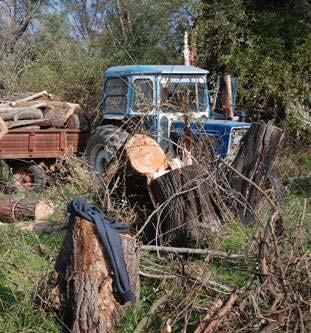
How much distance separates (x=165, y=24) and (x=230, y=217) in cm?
1102

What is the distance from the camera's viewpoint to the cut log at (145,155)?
20.8ft

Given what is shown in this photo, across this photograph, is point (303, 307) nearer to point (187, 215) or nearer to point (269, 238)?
point (269, 238)

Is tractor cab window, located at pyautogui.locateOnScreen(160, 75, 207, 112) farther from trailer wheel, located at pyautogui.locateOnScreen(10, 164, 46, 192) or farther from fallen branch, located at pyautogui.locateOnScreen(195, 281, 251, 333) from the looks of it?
fallen branch, located at pyautogui.locateOnScreen(195, 281, 251, 333)

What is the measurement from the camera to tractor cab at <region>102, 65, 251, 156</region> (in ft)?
28.7

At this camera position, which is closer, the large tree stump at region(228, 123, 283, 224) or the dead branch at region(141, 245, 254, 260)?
the dead branch at region(141, 245, 254, 260)

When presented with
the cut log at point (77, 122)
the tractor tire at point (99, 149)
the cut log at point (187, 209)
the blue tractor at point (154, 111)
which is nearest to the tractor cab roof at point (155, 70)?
the blue tractor at point (154, 111)

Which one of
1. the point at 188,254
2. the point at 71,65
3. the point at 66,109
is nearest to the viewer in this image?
the point at 188,254

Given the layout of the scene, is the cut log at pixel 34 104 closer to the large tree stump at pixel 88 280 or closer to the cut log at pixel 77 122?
the cut log at pixel 77 122

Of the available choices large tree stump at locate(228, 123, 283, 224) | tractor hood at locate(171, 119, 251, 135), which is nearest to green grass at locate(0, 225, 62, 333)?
large tree stump at locate(228, 123, 283, 224)

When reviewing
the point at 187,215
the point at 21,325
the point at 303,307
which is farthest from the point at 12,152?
the point at 303,307

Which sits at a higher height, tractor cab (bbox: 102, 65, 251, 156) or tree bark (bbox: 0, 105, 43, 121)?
tractor cab (bbox: 102, 65, 251, 156)

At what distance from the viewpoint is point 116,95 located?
401 inches

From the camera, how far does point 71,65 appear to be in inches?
628

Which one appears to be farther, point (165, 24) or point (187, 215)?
point (165, 24)
